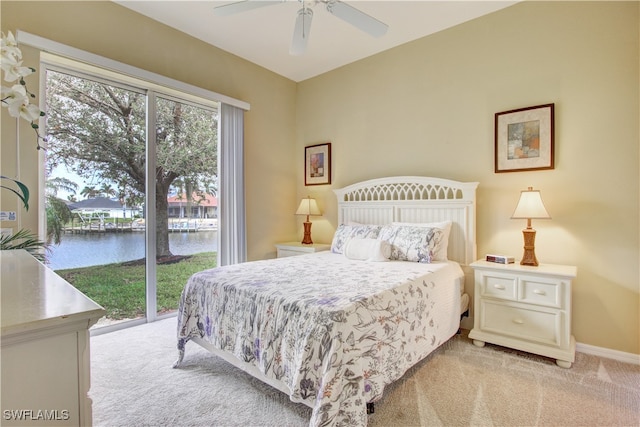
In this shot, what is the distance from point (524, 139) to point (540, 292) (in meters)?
1.36

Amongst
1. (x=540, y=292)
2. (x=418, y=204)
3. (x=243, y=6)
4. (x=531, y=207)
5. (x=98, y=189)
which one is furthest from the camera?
(x=418, y=204)


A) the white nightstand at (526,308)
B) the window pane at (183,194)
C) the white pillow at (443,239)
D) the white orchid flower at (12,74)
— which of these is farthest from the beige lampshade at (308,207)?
the white orchid flower at (12,74)

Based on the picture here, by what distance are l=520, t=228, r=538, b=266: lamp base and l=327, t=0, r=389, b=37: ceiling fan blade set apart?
6.62ft

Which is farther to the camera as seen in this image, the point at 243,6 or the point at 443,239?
the point at 443,239

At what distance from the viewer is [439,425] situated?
171cm

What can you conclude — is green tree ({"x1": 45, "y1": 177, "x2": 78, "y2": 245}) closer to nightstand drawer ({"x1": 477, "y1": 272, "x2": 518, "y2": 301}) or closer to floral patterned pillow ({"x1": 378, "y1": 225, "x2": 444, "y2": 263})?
floral patterned pillow ({"x1": 378, "y1": 225, "x2": 444, "y2": 263})

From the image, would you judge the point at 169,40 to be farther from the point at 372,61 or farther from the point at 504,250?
the point at 504,250

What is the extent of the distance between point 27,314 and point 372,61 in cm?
403

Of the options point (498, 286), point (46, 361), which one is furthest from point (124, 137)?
point (498, 286)

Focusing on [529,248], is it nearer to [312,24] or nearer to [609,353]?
[609,353]

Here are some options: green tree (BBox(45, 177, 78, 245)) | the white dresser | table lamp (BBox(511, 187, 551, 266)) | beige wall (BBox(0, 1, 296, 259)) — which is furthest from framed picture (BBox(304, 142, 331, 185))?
the white dresser

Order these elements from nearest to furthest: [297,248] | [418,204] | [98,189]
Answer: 1. [98,189]
2. [418,204]
3. [297,248]

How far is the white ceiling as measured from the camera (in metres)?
2.91

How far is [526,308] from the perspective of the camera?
8.15ft
